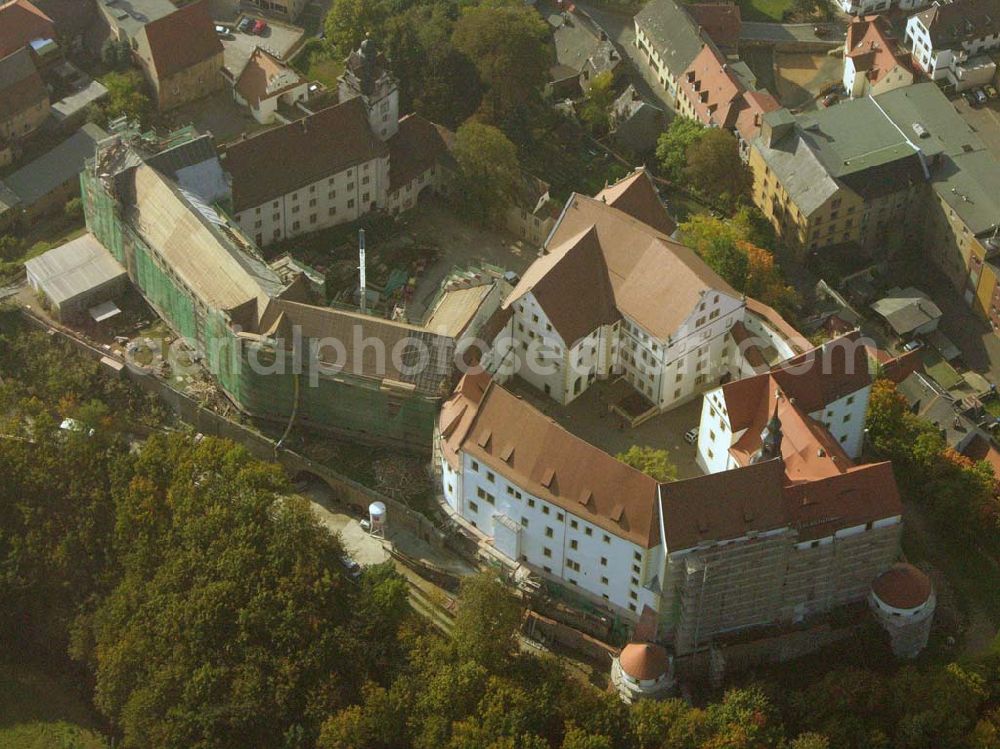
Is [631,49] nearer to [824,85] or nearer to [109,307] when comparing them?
[824,85]

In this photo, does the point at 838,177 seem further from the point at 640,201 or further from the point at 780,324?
the point at 780,324

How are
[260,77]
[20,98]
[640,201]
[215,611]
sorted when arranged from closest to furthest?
[215,611] → [640,201] → [20,98] → [260,77]

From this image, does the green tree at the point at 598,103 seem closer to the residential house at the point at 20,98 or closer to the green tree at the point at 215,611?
the residential house at the point at 20,98

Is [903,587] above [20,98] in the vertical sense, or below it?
below

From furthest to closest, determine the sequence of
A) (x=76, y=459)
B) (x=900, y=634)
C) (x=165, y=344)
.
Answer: (x=165, y=344), (x=76, y=459), (x=900, y=634)

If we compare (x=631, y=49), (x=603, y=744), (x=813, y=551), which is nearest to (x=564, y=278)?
(x=813, y=551)

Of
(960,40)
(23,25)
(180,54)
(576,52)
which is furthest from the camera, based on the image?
(576,52)

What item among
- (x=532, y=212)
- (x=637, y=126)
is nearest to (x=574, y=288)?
(x=532, y=212)

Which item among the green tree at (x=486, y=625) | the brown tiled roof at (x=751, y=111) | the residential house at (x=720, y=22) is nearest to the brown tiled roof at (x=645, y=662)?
the green tree at (x=486, y=625)
